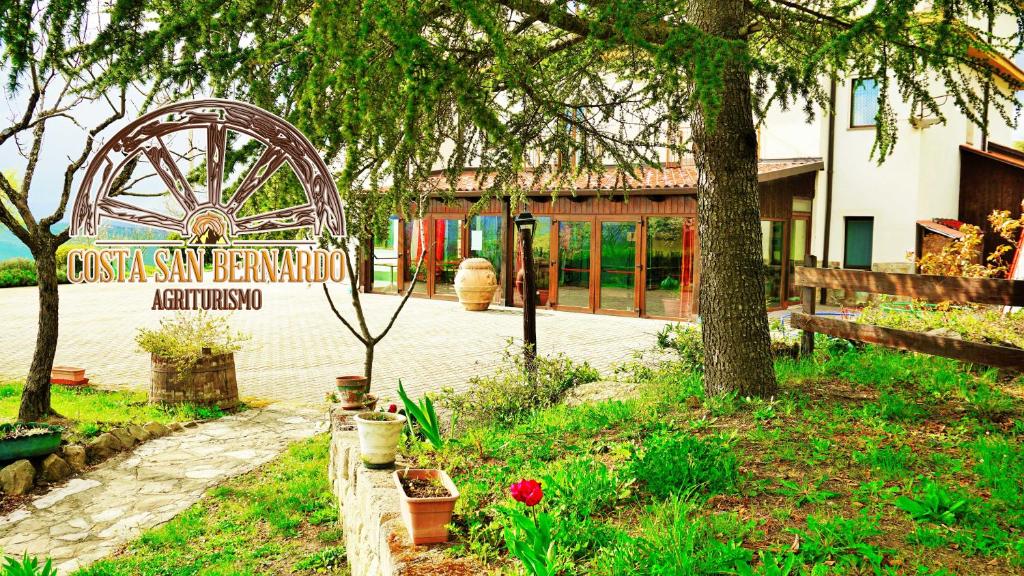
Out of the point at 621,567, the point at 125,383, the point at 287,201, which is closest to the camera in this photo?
the point at 621,567

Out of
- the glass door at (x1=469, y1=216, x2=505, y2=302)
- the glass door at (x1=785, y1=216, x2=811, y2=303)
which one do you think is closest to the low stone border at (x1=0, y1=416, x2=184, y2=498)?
the glass door at (x1=469, y1=216, x2=505, y2=302)

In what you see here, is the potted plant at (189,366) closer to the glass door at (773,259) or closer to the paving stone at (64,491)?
the paving stone at (64,491)

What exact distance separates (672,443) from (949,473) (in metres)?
1.53

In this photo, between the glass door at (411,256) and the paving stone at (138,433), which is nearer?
the paving stone at (138,433)

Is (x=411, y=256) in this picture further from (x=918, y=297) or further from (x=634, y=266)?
(x=918, y=297)

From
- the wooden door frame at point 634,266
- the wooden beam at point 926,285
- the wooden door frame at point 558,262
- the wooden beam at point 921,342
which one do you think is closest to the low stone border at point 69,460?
the wooden beam at point 921,342

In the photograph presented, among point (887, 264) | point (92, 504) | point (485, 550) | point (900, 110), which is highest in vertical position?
point (900, 110)

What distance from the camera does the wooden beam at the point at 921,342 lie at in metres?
5.47

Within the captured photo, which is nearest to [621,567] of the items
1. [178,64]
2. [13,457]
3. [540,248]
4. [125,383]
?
[178,64]

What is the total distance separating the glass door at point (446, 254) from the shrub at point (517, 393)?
1378 centimetres

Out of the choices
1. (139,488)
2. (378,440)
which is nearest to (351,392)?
(139,488)

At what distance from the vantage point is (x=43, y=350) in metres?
7.27

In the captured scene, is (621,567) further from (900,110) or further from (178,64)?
(900,110)

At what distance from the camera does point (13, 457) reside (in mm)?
5723
